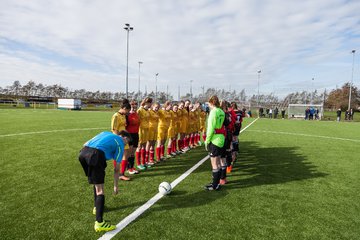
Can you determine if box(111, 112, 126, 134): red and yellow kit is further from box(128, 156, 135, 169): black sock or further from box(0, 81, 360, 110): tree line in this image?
box(0, 81, 360, 110): tree line

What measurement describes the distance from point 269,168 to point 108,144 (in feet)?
19.1

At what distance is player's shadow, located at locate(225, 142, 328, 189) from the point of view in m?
6.48

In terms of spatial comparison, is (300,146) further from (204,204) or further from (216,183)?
(204,204)

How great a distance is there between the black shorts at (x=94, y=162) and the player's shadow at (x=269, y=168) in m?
3.41

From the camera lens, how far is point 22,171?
6578 mm

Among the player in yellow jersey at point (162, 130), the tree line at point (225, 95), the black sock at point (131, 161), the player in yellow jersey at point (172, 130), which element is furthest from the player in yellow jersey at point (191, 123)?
the tree line at point (225, 95)

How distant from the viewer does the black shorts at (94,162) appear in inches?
142

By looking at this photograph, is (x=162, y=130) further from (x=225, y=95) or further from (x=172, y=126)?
(x=225, y=95)

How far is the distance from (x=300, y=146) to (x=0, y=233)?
1208 centimetres

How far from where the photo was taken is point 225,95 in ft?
305

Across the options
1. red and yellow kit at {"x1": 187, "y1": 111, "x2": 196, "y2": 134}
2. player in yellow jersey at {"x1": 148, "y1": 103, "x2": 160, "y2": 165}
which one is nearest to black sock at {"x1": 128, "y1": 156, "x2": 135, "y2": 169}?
player in yellow jersey at {"x1": 148, "y1": 103, "x2": 160, "y2": 165}

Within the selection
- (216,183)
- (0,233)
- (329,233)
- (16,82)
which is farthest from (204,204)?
(16,82)

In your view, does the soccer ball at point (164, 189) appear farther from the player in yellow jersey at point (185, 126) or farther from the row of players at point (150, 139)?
the player in yellow jersey at point (185, 126)

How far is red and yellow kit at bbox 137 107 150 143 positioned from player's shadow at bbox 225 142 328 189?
286cm
